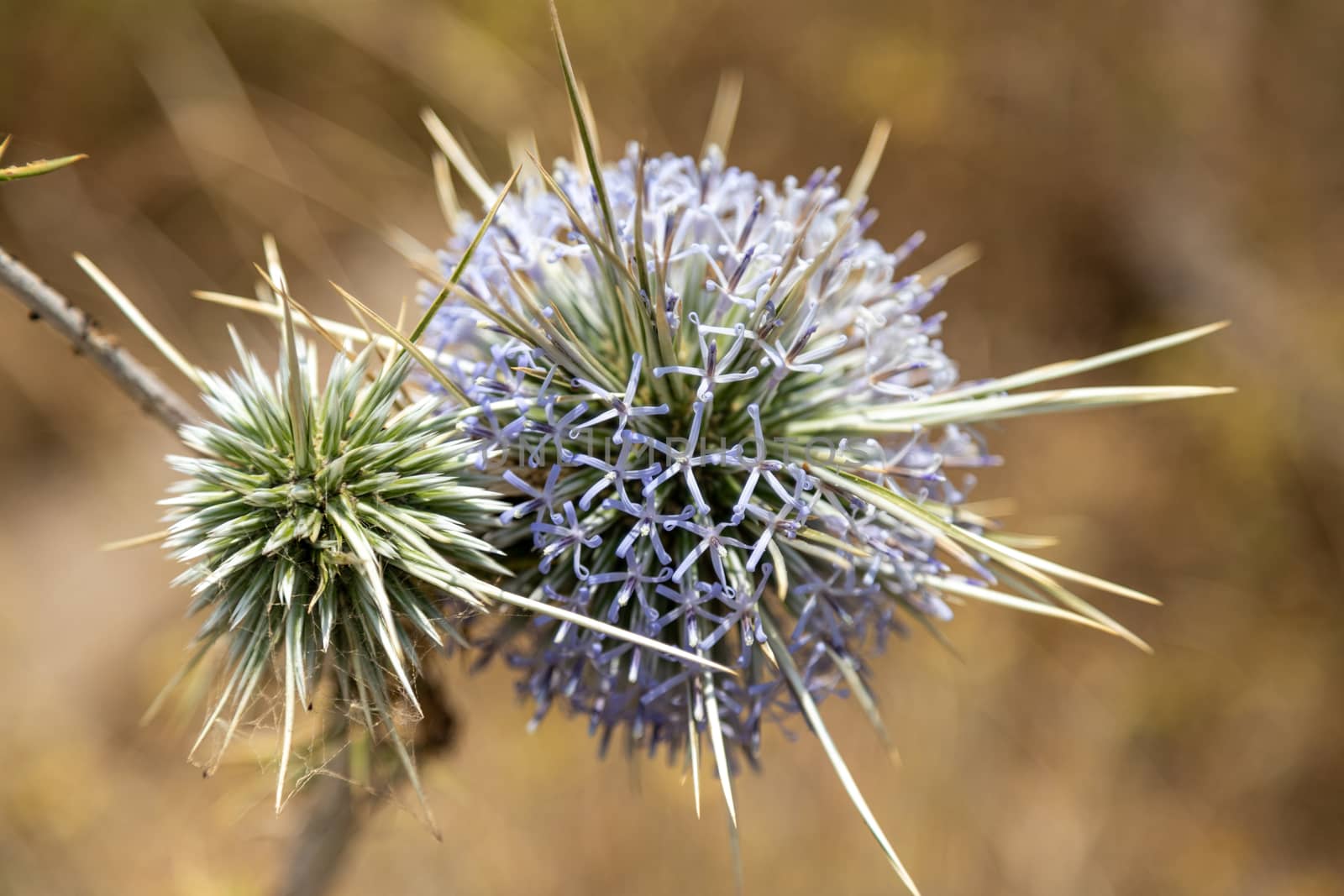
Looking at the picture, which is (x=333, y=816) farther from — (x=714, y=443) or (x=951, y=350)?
(x=951, y=350)

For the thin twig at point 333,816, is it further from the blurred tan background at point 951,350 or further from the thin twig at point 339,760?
the blurred tan background at point 951,350

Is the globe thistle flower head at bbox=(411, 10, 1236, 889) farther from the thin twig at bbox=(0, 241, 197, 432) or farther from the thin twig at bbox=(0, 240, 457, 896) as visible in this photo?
the thin twig at bbox=(0, 241, 197, 432)

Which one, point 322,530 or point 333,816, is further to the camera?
point 333,816

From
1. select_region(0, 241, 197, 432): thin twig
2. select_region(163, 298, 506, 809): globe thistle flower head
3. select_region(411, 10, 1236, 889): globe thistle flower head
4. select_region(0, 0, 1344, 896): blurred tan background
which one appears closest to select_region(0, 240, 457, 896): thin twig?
select_region(0, 241, 197, 432): thin twig

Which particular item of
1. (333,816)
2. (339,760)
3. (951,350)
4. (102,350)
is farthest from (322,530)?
(951,350)

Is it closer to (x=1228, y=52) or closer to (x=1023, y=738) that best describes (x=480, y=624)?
(x=1023, y=738)
